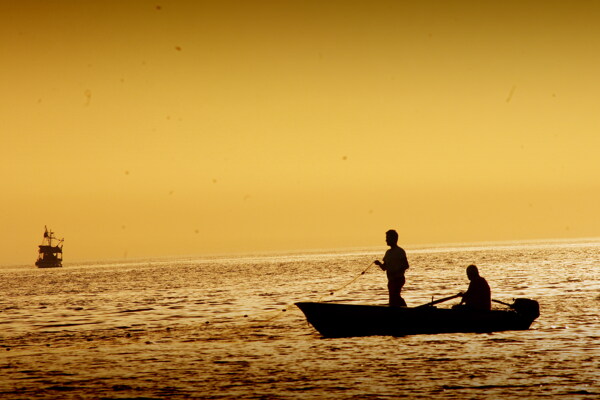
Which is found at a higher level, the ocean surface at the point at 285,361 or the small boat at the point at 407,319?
the small boat at the point at 407,319

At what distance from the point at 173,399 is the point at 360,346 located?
8838 mm

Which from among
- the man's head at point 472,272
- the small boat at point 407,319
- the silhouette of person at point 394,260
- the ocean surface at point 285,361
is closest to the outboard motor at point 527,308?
the small boat at point 407,319

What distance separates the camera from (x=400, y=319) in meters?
26.5

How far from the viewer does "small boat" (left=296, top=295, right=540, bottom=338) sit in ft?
86.9

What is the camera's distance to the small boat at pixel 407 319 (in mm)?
26500

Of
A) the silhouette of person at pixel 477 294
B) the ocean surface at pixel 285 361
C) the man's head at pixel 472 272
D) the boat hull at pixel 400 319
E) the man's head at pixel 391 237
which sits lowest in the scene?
the ocean surface at pixel 285 361

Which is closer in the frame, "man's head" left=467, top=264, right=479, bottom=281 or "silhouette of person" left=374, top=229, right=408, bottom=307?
"man's head" left=467, top=264, right=479, bottom=281

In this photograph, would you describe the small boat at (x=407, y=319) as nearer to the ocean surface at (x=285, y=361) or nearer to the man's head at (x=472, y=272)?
the ocean surface at (x=285, y=361)

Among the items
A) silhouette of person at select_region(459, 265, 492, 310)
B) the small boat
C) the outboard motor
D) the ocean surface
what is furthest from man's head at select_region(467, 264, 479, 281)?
the outboard motor

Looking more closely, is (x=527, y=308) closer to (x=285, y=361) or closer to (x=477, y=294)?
(x=477, y=294)

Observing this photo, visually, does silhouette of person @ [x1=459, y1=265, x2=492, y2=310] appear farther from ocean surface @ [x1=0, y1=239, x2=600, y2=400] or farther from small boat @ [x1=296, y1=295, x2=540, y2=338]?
ocean surface @ [x1=0, y1=239, x2=600, y2=400]

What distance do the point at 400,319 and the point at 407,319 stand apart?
8.8 inches

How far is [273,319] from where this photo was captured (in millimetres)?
37219

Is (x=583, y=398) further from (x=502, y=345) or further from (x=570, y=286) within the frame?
(x=570, y=286)
